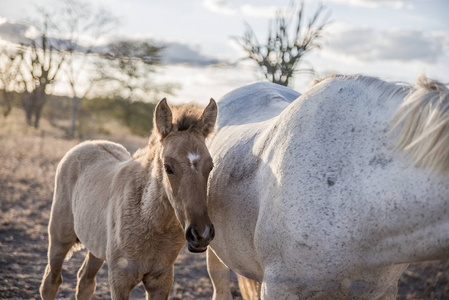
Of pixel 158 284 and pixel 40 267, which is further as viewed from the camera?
pixel 40 267

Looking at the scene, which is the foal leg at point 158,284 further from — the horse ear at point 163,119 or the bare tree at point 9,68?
the bare tree at point 9,68

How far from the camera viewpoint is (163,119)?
263cm

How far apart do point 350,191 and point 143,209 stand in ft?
5.11

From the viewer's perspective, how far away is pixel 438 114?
5.35ft

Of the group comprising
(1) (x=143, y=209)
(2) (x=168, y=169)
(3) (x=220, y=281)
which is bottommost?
(3) (x=220, y=281)

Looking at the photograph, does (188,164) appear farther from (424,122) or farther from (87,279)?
(87,279)

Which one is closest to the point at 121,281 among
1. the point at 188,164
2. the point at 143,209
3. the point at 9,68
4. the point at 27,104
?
the point at 143,209

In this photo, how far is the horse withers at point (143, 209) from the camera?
2.43 m

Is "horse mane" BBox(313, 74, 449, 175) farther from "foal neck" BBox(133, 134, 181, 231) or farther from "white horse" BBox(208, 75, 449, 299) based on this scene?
"foal neck" BBox(133, 134, 181, 231)

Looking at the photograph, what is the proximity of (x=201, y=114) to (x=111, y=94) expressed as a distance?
2383cm

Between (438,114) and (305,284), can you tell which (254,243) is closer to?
(305,284)

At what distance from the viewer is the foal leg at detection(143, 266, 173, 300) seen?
2.85m

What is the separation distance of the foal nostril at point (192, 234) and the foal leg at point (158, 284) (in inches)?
29.4

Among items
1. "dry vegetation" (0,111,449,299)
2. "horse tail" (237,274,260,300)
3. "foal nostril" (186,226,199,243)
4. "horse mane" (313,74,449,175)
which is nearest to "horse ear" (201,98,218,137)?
"foal nostril" (186,226,199,243)
